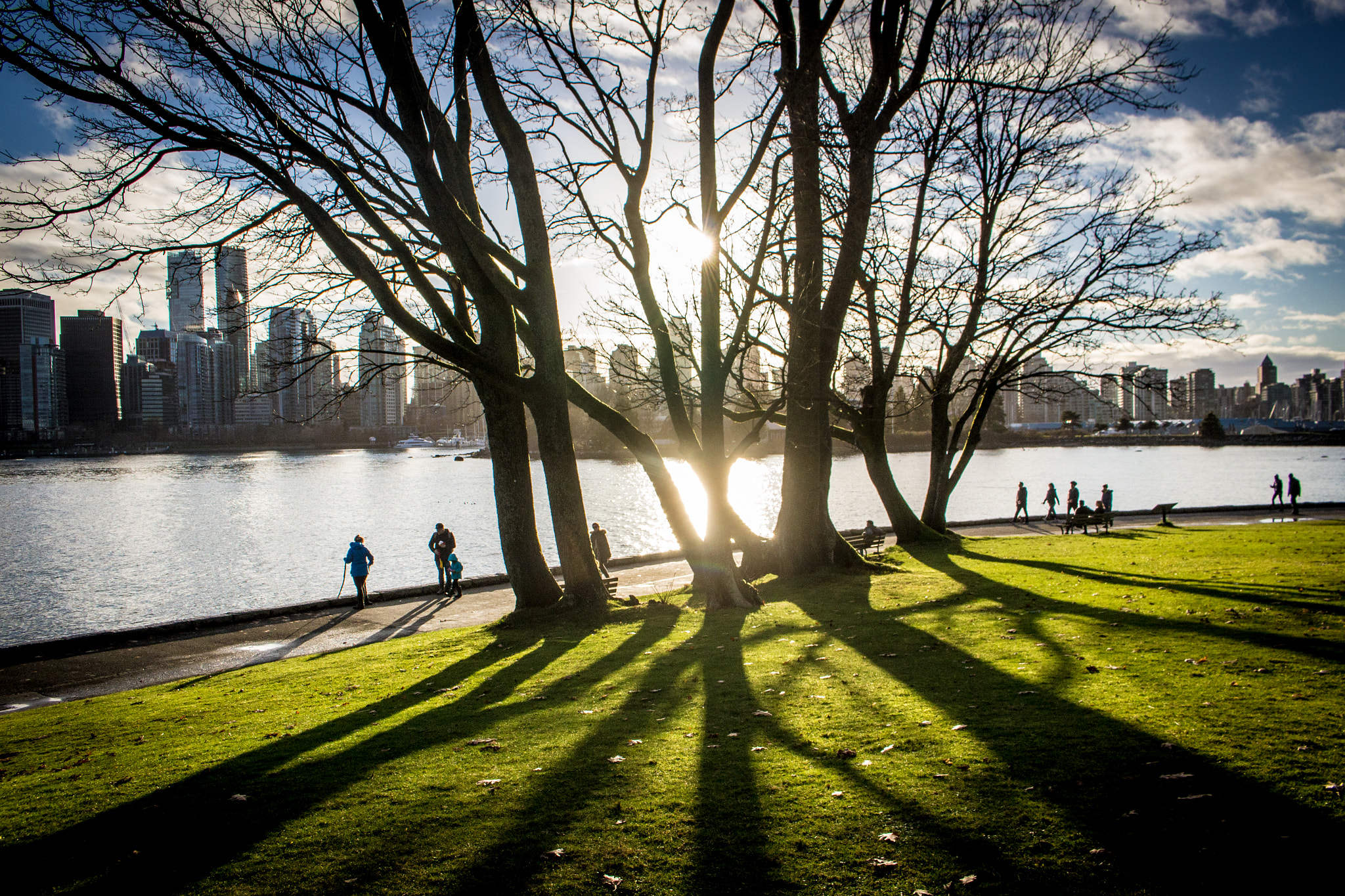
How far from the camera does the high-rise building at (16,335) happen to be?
17.1 m

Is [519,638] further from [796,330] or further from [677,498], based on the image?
[796,330]

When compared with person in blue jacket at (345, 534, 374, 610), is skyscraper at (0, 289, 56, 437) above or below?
above

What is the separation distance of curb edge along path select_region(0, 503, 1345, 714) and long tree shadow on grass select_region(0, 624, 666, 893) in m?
6.25

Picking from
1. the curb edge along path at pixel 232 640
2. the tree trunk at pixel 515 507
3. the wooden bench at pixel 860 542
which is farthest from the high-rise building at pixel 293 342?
the wooden bench at pixel 860 542

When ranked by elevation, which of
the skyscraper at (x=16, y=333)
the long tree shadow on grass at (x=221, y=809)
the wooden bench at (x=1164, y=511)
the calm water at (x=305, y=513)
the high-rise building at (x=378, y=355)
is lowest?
the calm water at (x=305, y=513)

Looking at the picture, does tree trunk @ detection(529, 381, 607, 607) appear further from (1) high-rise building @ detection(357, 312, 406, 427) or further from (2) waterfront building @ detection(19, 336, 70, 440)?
(2) waterfront building @ detection(19, 336, 70, 440)

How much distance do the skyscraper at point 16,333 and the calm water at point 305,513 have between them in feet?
32.9

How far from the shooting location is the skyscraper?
16.6 m

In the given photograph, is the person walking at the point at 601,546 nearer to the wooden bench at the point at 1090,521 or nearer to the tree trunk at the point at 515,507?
the tree trunk at the point at 515,507

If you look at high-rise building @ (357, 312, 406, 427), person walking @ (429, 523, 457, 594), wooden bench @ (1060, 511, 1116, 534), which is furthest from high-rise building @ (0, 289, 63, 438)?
wooden bench @ (1060, 511, 1116, 534)

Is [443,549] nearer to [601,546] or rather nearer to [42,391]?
[601,546]

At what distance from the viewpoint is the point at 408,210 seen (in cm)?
1233

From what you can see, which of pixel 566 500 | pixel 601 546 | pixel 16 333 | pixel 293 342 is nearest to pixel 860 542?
pixel 601 546

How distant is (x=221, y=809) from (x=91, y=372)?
5748 inches
